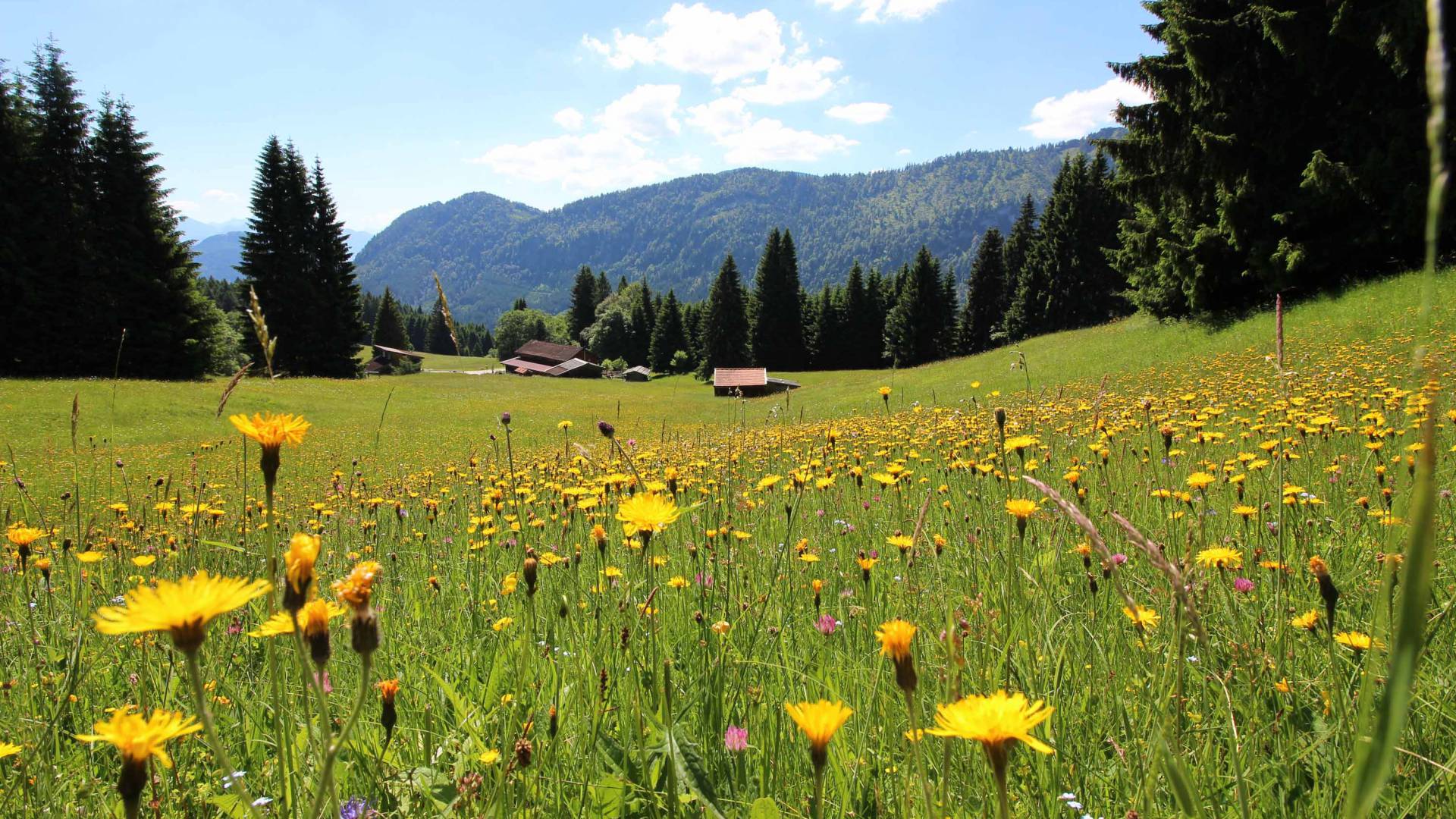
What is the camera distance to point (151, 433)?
1499cm

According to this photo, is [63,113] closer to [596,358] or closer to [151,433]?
[151,433]

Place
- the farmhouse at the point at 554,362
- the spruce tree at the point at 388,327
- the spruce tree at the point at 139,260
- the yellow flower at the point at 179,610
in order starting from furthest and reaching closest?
the spruce tree at the point at 388,327 < the farmhouse at the point at 554,362 < the spruce tree at the point at 139,260 < the yellow flower at the point at 179,610

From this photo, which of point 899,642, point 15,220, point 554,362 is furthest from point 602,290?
point 899,642

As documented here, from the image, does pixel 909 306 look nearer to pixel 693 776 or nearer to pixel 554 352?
pixel 554 352

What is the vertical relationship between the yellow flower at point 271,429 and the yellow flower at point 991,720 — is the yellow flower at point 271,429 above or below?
above

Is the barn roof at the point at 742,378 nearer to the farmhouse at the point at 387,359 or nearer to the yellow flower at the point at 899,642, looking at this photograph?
the farmhouse at the point at 387,359

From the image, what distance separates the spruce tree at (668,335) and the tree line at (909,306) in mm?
90

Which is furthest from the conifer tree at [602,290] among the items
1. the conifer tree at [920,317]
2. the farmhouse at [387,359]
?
the conifer tree at [920,317]

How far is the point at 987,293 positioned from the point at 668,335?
84.2 ft

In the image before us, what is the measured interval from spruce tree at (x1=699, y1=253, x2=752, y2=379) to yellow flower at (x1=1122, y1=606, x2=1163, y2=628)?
48.3 m

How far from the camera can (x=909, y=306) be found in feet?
150

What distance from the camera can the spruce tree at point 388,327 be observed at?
67938 mm

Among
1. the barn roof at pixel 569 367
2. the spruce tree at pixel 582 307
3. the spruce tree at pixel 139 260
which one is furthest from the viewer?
the spruce tree at pixel 582 307

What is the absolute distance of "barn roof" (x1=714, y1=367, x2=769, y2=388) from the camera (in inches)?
1467
